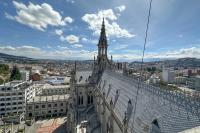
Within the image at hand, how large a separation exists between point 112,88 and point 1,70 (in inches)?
5703

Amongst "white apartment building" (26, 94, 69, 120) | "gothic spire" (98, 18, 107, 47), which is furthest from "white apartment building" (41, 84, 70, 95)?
"gothic spire" (98, 18, 107, 47)

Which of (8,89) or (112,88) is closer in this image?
(112,88)

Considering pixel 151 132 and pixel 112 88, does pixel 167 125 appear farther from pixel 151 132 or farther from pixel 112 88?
pixel 112 88

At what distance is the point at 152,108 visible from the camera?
19469 mm

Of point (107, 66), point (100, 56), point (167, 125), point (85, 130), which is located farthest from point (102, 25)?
point (167, 125)

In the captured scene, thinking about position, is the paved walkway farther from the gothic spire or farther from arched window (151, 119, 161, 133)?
arched window (151, 119, 161, 133)

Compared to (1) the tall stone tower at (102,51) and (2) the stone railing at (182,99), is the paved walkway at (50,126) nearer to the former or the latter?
(1) the tall stone tower at (102,51)

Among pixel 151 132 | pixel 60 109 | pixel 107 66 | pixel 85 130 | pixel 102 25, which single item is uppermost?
pixel 102 25

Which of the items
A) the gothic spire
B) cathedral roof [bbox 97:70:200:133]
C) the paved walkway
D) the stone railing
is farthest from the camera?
the gothic spire

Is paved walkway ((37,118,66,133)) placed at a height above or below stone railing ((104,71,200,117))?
below

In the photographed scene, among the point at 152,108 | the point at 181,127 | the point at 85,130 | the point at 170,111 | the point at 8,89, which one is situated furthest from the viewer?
the point at 8,89

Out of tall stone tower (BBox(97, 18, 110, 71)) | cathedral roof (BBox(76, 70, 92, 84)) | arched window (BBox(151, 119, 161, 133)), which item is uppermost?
tall stone tower (BBox(97, 18, 110, 71))

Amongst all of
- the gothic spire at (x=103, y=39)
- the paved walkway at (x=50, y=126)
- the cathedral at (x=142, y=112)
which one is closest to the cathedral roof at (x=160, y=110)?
the cathedral at (x=142, y=112)

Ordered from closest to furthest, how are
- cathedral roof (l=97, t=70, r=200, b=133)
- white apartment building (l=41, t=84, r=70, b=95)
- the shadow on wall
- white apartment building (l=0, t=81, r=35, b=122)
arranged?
1. cathedral roof (l=97, t=70, r=200, b=133)
2. the shadow on wall
3. white apartment building (l=0, t=81, r=35, b=122)
4. white apartment building (l=41, t=84, r=70, b=95)
